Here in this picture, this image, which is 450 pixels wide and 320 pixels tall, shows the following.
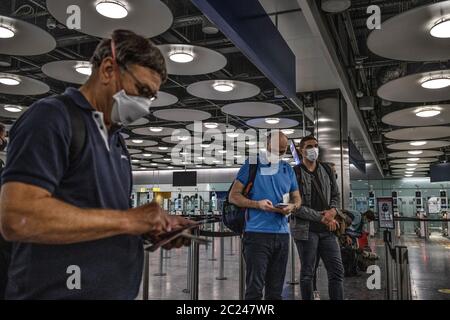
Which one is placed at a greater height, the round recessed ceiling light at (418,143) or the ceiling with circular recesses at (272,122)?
the ceiling with circular recesses at (272,122)

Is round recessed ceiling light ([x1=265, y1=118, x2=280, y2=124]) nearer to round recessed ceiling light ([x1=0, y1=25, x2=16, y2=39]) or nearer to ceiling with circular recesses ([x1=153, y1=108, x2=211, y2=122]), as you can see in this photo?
ceiling with circular recesses ([x1=153, y1=108, x2=211, y2=122])

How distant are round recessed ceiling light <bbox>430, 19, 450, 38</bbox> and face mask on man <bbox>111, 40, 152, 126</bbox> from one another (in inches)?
188

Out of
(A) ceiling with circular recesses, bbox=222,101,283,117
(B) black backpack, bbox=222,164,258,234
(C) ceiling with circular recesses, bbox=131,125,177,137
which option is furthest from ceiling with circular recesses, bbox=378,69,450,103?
(C) ceiling with circular recesses, bbox=131,125,177,137

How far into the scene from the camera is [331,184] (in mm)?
4098

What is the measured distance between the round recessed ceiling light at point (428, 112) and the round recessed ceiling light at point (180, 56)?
621 cm

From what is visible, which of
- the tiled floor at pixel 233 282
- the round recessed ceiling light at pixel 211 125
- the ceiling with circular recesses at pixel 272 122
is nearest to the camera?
the tiled floor at pixel 233 282

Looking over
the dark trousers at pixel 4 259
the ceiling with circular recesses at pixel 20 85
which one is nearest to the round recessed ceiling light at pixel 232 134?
the ceiling with circular recesses at pixel 20 85

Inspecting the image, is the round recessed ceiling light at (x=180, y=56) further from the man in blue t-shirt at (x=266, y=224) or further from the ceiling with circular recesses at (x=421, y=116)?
the ceiling with circular recesses at (x=421, y=116)

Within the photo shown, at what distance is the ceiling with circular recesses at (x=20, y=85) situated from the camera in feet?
26.1

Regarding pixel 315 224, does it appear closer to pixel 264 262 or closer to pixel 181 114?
pixel 264 262

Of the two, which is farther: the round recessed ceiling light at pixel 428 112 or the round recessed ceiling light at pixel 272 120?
the round recessed ceiling light at pixel 272 120

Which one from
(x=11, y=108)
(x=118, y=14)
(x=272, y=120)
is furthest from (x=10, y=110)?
(x=118, y=14)

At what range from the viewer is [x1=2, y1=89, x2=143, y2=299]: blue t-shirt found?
0.96 meters

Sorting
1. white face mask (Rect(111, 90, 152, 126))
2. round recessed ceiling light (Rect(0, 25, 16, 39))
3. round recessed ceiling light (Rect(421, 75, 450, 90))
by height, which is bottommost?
white face mask (Rect(111, 90, 152, 126))
